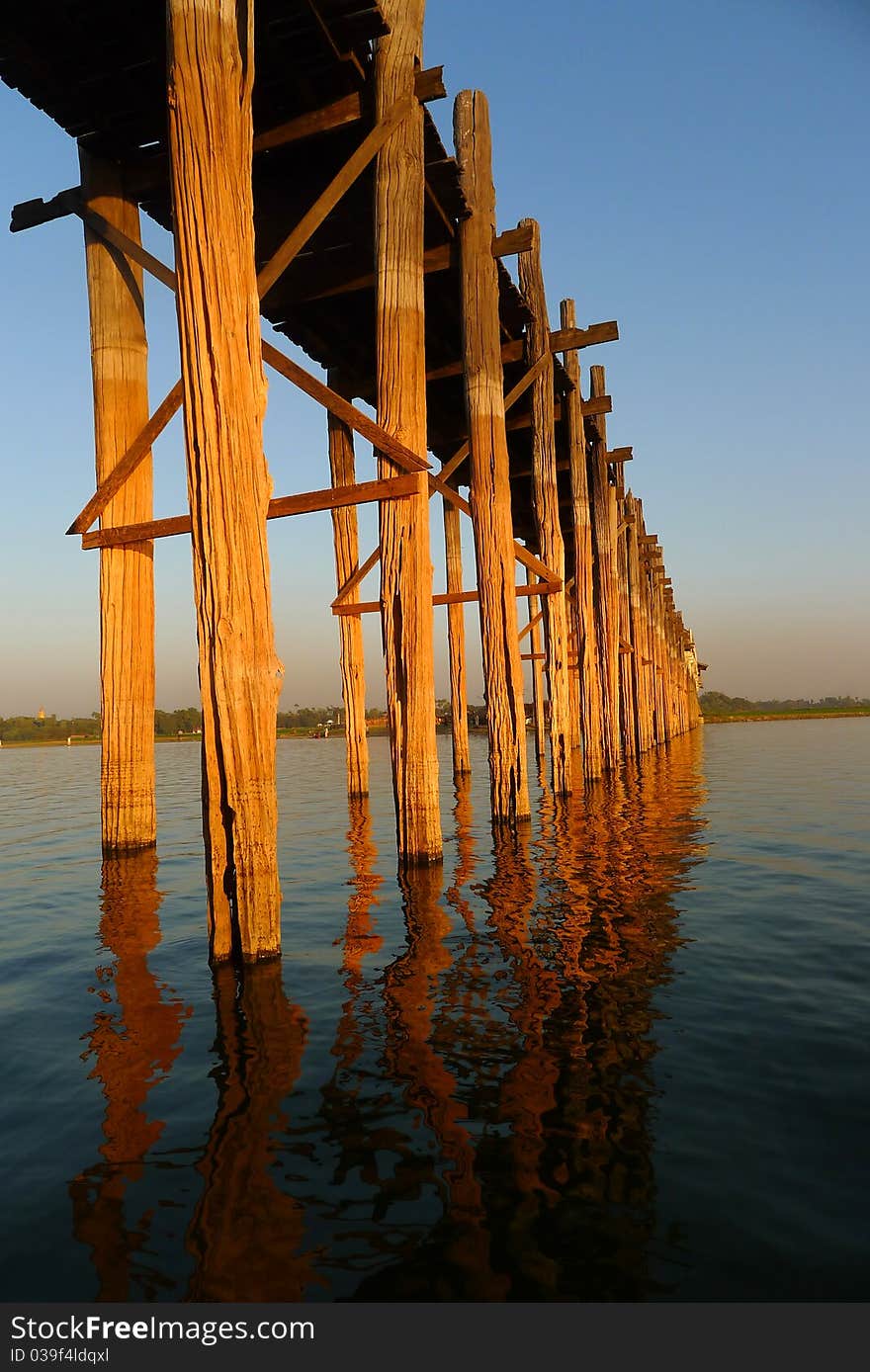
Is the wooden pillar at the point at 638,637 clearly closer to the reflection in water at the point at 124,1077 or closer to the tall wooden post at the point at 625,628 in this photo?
the tall wooden post at the point at 625,628

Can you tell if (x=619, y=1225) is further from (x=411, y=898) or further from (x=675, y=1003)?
(x=411, y=898)

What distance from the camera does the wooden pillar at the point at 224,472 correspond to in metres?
4.45

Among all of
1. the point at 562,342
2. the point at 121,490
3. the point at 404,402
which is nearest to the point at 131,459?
the point at 121,490

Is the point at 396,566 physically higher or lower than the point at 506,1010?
higher

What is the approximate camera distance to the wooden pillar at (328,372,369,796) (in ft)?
45.2

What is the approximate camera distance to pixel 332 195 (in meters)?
6.32

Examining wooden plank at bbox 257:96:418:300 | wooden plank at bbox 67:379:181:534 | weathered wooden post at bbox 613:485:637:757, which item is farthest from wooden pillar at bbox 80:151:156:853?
weathered wooden post at bbox 613:485:637:757

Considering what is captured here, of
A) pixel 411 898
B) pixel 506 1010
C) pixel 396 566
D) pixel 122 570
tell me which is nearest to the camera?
pixel 506 1010

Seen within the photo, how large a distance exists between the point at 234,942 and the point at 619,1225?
303 cm

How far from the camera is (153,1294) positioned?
77.6 inches

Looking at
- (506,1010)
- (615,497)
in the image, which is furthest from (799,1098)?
(615,497)

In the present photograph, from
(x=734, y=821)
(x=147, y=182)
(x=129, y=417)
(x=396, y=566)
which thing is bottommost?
(x=734, y=821)

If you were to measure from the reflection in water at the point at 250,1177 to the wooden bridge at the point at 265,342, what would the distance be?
3.14 ft
